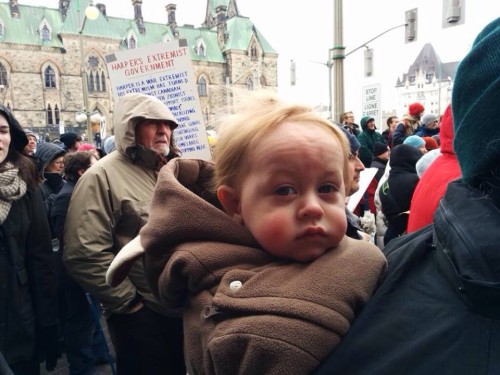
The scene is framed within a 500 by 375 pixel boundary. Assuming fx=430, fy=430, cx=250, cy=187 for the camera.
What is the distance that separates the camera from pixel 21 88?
45500 millimetres

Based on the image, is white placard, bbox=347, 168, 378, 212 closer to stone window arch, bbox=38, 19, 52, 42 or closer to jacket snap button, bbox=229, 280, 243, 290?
jacket snap button, bbox=229, 280, 243, 290

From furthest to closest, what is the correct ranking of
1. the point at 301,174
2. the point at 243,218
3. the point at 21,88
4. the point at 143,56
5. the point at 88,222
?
the point at 21,88
the point at 143,56
the point at 88,222
the point at 243,218
the point at 301,174

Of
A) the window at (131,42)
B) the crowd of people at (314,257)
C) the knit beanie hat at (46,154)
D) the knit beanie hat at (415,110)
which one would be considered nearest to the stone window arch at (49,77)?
the window at (131,42)

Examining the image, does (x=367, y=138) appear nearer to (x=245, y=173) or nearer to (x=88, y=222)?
(x=88, y=222)

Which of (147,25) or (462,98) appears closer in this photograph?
(462,98)

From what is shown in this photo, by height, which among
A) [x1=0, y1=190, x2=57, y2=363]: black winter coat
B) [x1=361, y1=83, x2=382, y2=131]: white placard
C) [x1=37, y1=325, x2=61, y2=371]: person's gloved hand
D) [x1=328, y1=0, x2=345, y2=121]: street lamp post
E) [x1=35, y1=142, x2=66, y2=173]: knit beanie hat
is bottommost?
[x1=37, y1=325, x2=61, y2=371]: person's gloved hand

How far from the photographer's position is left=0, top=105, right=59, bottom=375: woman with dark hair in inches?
102

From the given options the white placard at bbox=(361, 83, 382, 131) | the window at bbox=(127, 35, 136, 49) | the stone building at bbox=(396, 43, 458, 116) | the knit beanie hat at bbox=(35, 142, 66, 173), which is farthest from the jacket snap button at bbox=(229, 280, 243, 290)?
the stone building at bbox=(396, 43, 458, 116)

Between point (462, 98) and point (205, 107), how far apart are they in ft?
181

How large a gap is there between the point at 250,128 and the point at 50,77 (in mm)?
52800

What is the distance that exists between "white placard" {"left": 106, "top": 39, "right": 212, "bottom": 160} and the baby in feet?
8.28

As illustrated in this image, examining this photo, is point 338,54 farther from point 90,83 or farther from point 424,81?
point 424,81

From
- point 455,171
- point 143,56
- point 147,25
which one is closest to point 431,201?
point 455,171

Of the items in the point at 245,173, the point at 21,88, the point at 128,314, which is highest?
the point at 21,88
